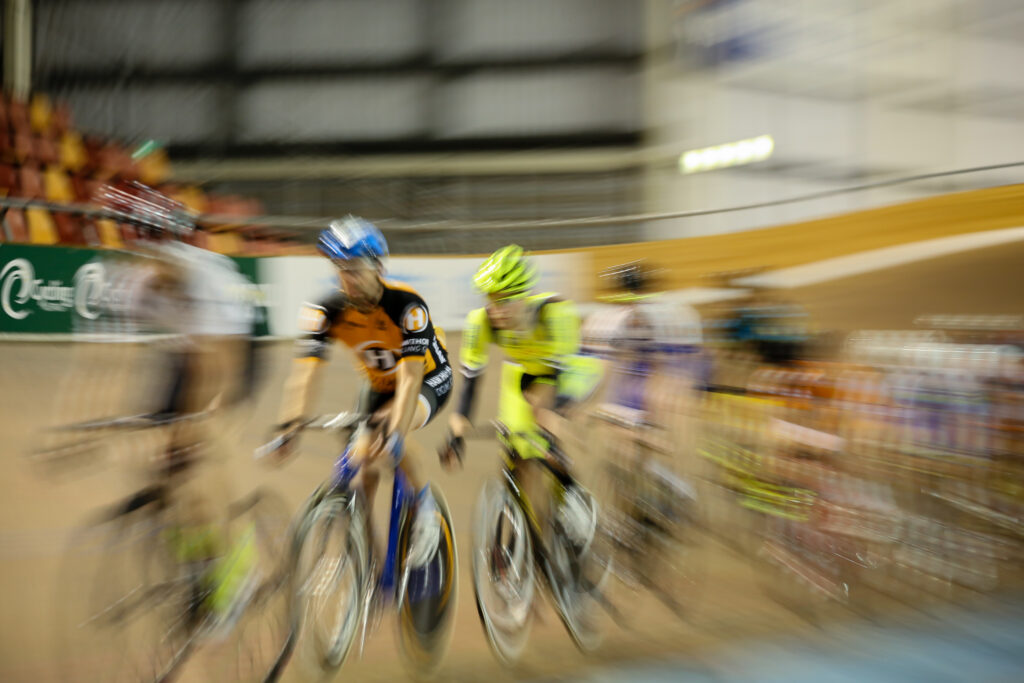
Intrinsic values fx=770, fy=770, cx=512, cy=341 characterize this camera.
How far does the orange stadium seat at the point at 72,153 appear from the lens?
8.66 m

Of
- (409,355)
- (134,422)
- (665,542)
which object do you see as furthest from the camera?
(665,542)

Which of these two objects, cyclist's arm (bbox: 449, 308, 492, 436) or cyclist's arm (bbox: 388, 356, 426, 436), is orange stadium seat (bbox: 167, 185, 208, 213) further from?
cyclist's arm (bbox: 388, 356, 426, 436)

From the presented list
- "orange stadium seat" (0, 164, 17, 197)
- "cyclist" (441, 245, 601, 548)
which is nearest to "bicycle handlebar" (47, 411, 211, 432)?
"cyclist" (441, 245, 601, 548)

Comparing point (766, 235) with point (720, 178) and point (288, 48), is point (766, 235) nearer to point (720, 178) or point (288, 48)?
point (720, 178)

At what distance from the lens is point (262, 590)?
254 centimetres

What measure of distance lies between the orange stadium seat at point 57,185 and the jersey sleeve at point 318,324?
22.1 feet

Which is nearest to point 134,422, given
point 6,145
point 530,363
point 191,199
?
point 530,363

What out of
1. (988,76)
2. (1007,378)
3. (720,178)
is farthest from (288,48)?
(1007,378)

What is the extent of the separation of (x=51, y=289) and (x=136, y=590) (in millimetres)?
4066

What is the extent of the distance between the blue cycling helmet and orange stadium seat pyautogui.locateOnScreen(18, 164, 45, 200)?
666 cm

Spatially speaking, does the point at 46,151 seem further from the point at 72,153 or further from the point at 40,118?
the point at 40,118

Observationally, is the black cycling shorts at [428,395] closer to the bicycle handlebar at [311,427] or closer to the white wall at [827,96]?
the bicycle handlebar at [311,427]

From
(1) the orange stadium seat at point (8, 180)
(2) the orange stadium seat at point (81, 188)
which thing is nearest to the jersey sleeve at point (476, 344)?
(1) the orange stadium seat at point (8, 180)

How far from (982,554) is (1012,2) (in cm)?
867
